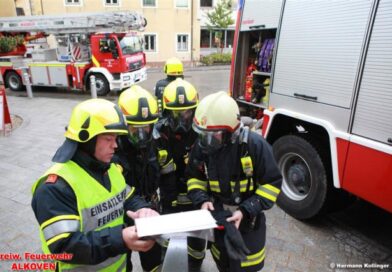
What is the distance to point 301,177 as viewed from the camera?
152 inches

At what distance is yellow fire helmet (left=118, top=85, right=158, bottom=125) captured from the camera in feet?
7.82

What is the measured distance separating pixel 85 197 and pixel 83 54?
13.3 metres

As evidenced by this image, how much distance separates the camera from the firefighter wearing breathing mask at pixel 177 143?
9.54ft

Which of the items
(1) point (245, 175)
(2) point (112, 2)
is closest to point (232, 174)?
(1) point (245, 175)

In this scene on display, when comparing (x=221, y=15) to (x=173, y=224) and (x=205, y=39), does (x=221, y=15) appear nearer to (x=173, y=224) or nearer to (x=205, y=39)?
(x=205, y=39)

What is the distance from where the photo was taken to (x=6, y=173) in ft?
17.3

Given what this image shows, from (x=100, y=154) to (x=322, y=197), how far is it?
2.80m

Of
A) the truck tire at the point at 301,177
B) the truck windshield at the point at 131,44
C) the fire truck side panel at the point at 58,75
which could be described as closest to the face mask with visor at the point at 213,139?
the truck tire at the point at 301,177

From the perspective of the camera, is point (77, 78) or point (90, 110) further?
point (77, 78)

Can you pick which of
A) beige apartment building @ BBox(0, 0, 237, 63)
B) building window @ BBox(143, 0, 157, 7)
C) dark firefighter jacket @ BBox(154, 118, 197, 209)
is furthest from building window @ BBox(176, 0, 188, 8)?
dark firefighter jacket @ BBox(154, 118, 197, 209)

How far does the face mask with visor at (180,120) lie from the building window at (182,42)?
78.0 feet

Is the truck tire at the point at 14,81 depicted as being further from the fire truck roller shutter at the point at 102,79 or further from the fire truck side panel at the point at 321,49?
the fire truck side panel at the point at 321,49

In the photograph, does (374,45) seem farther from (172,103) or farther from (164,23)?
(164,23)

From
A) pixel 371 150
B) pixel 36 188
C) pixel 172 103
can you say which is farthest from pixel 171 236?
pixel 371 150
